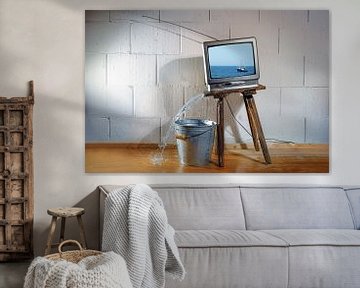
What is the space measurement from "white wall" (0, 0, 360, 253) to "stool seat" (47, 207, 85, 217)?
0.27 m

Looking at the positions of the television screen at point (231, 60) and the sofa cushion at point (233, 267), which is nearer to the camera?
the sofa cushion at point (233, 267)

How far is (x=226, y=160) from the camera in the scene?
4.78 metres

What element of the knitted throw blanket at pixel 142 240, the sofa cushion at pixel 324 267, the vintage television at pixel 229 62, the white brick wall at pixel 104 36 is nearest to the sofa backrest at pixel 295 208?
the sofa cushion at pixel 324 267

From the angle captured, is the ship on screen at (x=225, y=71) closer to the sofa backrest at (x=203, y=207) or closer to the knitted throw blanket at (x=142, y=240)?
the sofa backrest at (x=203, y=207)

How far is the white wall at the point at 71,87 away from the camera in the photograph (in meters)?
4.68

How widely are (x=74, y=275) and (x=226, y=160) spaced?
1989mm

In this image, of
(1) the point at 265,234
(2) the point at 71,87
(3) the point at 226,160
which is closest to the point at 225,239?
(1) the point at 265,234

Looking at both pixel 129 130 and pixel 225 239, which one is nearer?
pixel 225 239

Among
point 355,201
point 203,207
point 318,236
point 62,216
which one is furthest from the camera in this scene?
point 355,201

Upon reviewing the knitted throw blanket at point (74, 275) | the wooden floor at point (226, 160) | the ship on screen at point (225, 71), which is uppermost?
the ship on screen at point (225, 71)

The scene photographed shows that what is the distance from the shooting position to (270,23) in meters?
4.77

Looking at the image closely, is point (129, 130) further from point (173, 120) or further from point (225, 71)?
point (225, 71)

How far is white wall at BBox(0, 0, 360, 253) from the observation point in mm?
4684

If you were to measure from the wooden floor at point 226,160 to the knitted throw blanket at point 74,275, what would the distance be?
5.12ft
